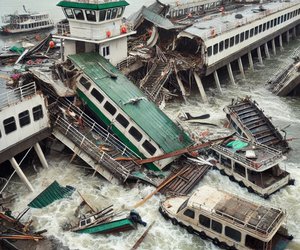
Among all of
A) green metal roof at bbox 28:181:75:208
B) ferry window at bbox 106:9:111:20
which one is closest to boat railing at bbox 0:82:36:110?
green metal roof at bbox 28:181:75:208

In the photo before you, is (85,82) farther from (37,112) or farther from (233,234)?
(233,234)

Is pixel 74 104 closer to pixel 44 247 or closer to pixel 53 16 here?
pixel 44 247

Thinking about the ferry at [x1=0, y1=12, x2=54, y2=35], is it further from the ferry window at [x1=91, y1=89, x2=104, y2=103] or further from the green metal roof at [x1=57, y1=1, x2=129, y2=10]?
the ferry window at [x1=91, y1=89, x2=104, y2=103]

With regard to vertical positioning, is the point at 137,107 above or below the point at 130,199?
above

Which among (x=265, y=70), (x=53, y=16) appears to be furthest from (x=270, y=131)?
(x=53, y=16)

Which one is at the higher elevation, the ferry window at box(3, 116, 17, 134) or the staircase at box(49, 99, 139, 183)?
the ferry window at box(3, 116, 17, 134)

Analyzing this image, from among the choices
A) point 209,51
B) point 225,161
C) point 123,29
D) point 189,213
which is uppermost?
point 123,29

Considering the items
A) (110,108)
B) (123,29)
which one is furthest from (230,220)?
(123,29)

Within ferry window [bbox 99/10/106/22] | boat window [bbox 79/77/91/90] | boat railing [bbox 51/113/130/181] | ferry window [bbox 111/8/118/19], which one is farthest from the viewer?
ferry window [bbox 111/8/118/19]
